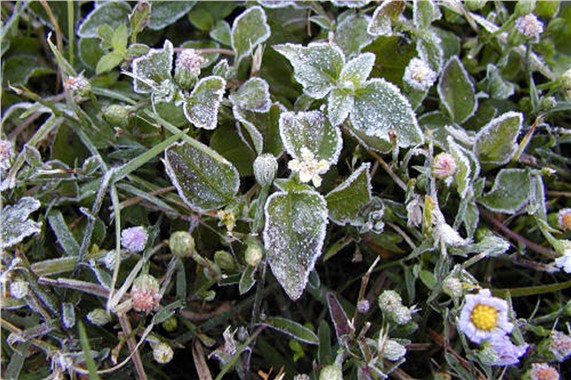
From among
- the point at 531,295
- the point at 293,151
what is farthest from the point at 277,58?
the point at 531,295

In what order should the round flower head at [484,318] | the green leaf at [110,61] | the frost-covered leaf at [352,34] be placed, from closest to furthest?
the round flower head at [484,318], the green leaf at [110,61], the frost-covered leaf at [352,34]

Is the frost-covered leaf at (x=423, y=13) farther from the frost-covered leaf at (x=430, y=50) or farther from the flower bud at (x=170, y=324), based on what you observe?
the flower bud at (x=170, y=324)

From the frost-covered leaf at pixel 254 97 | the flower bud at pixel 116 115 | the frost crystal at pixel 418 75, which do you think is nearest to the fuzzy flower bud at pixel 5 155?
the flower bud at pixel 116 115

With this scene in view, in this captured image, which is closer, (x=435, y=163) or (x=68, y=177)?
(x=435, y=163)

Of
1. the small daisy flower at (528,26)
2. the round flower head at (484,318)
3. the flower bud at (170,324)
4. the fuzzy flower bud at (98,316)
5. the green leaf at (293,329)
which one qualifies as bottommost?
the flower bud at (170,324)

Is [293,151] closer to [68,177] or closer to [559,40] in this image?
[68,177]

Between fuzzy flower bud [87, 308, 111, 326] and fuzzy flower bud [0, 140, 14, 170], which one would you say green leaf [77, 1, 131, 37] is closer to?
fuzzy flower bud [0, 140, 14, 170]

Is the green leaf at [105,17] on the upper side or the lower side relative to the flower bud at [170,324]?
upper
